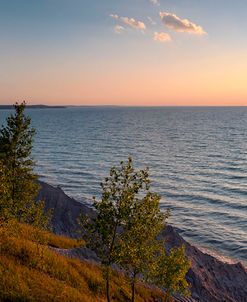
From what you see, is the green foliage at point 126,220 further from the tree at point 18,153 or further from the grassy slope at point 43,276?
the tree at point 18,153

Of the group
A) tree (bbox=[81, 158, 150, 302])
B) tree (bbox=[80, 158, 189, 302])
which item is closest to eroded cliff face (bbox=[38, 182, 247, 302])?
tree (bbox=[80, 158, 189, 302])

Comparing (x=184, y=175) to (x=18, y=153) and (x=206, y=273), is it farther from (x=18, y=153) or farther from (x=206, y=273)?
(x=18, y=153)

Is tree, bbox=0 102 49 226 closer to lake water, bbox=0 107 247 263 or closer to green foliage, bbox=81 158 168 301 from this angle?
green foliage, bbox=81 158 168 301

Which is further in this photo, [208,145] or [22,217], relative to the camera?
[208,145]

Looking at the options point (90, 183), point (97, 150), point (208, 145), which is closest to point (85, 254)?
point (90, 183)

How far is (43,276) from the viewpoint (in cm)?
3011

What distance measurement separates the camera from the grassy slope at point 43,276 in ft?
83.9

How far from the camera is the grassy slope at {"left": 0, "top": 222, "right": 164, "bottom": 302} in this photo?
83.9 feet

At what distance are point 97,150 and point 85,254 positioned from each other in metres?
104

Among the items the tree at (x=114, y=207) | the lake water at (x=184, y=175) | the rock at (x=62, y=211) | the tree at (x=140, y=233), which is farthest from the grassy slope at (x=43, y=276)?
the lake water at (x=184, y=175)

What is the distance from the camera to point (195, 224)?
A: 67.4 metres

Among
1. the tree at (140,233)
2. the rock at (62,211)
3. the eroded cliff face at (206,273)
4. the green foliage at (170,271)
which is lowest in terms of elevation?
the eroded cliff face at (206,273)

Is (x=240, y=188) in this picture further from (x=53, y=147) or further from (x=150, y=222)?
(x=53, y=147)

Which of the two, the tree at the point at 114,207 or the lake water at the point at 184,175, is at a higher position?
the tree at the point at 114,207
